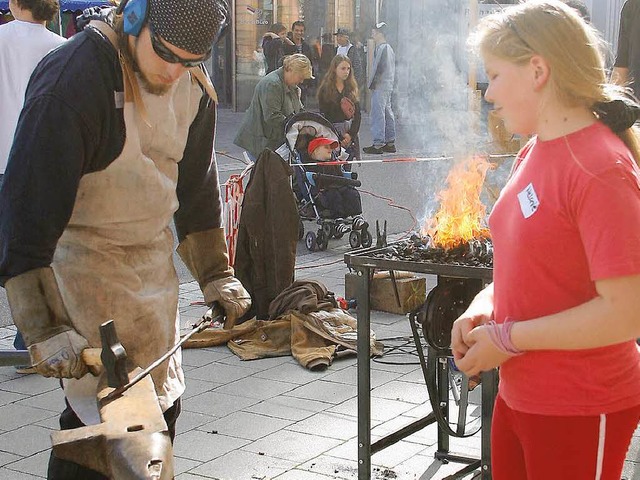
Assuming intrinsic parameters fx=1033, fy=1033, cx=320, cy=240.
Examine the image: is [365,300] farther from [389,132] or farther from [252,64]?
[252,64]

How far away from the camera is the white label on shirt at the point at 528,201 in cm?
217

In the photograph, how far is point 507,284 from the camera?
2.26 m

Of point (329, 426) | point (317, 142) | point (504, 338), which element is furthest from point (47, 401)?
point (317, 142)

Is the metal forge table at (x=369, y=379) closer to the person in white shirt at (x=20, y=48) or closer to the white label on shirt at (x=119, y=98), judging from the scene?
the white label on shirt at (x=119, y=98)

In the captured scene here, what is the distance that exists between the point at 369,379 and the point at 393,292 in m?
2.91

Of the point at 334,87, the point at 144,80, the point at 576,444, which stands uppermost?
the point at 144,80

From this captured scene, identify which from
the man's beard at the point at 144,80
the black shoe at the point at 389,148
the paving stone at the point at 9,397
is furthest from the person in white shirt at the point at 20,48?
the black shoe at the point at 389,148

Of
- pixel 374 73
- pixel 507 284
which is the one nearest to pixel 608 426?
pixel 507 284

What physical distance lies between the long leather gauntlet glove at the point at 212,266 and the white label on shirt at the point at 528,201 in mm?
1185

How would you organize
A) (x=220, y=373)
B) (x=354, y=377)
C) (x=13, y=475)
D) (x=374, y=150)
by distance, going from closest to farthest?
(x=13, y=475)
(x=354, y=377)
(x=220, y=373)
(x=374, y=150)

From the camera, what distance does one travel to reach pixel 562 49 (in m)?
2.14

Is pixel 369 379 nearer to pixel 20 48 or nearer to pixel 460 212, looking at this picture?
pixel 460 212

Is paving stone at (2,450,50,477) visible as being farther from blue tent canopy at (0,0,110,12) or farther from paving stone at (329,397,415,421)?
blue tent canopy at (0,0,110,12)

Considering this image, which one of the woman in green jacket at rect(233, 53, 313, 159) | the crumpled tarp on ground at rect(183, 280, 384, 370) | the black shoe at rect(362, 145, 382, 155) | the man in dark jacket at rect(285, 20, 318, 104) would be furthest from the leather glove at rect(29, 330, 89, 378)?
the man in dark jacket at rect(285, 20, 318, 104)
